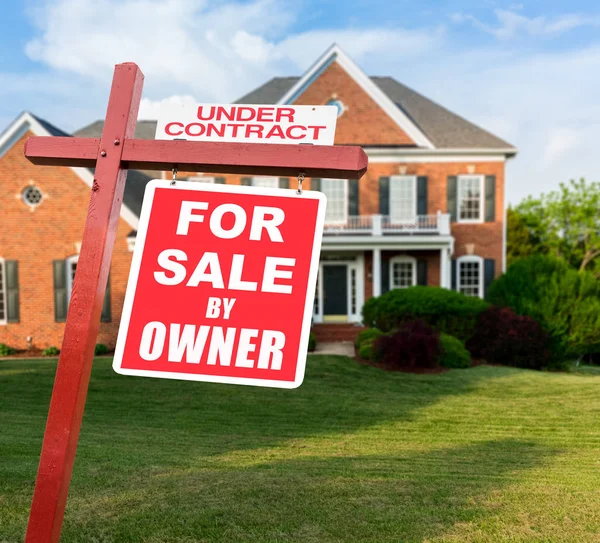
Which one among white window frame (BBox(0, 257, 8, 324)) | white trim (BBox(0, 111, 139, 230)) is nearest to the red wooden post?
white trim (BBox(0, 111, 139, 230))

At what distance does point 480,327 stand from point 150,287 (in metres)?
16.3

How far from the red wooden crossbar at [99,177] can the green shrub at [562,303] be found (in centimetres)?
1671

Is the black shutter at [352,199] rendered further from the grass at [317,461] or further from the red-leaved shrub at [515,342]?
the grass at [317,461]

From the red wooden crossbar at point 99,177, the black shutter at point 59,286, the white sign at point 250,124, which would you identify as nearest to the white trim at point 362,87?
the black shutter at point 59,286

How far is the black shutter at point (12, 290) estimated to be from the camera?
20125mm

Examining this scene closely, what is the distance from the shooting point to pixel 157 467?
21.5 ft

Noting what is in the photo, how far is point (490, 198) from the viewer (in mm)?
22625

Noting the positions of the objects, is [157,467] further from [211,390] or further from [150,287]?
[211,390]

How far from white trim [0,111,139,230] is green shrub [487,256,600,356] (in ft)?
40.4

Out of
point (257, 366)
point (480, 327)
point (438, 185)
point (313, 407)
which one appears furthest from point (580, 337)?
point (257, 366)

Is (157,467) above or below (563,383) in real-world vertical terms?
below

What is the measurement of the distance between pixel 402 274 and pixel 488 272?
10.5ft

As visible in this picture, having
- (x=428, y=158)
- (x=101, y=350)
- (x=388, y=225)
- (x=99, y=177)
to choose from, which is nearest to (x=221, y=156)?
(x=99, y=177)

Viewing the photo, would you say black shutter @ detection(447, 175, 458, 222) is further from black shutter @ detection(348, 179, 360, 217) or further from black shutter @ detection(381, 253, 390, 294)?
black shutter @ detection(348, 179, 360, 217)
